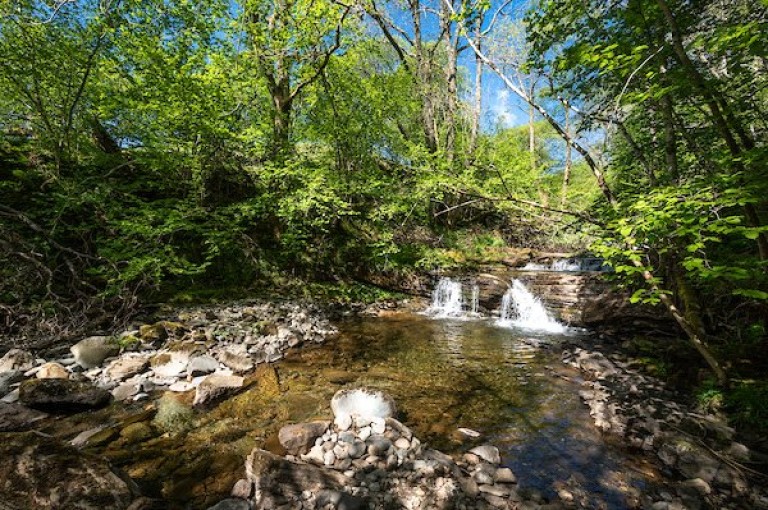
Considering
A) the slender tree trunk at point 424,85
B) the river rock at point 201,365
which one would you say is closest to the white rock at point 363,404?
the river rock at point 201,365

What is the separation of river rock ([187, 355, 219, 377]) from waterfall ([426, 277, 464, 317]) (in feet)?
24.0

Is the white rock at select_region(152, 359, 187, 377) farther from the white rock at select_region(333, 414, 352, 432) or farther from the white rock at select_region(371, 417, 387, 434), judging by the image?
the white rock at select_region(371, 417, 387, 434)

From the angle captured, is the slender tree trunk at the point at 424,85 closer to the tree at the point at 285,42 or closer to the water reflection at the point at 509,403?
the tree at the point at 285,42

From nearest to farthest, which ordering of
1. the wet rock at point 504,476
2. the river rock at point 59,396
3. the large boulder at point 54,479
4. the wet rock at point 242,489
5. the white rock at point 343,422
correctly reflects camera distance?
the large boulder at point 54,479 < the wet rock at point 242,489 < the wet rock at point 504,476 < the white rock at point 343,422 < the river rock at point 59,396

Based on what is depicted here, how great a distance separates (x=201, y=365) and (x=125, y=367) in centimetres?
108

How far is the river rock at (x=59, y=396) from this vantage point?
4148 mm

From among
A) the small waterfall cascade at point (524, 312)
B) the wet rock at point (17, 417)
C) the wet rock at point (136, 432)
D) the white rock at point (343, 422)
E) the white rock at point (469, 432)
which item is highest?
the small waterfall cascade at point (524, 312)

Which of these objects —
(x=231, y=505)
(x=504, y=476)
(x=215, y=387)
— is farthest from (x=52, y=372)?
(x=504, y=476)

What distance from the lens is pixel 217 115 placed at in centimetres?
829

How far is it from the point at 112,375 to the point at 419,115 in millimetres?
16253

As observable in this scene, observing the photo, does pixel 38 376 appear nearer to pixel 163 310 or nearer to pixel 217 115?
pixel 163 310

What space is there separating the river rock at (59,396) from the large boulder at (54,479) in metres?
1.86

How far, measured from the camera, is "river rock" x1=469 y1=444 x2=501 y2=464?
11.9ft

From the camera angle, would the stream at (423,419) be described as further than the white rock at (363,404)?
No
